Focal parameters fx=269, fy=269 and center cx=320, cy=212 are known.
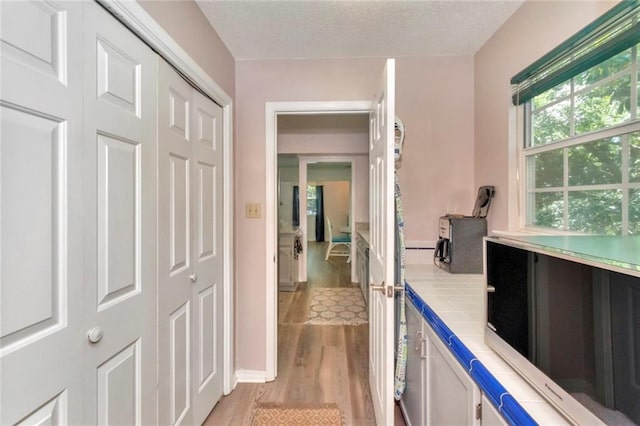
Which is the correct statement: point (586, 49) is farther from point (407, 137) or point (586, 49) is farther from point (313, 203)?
point (313, 203)

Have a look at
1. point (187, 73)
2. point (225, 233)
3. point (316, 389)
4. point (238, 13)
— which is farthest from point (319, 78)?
point (316, 389)

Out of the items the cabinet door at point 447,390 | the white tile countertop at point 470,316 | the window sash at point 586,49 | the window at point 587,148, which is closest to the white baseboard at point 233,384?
the cabinet door at point 447,390

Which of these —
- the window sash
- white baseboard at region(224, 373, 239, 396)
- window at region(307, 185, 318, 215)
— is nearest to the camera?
the window sash

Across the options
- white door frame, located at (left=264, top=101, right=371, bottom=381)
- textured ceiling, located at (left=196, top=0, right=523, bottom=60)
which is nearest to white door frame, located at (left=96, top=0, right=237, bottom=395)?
white door frame, located at (left=264, top=101, right=371, bottom=381)

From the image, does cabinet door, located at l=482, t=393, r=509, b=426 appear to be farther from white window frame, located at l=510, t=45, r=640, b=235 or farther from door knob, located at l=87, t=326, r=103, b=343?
door knob, located at l=87, t=326, r=103, b=343

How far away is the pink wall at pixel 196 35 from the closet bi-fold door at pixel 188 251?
17 cm

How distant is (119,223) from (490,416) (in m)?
1.31

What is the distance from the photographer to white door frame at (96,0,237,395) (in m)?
0.95

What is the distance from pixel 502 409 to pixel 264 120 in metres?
1.94

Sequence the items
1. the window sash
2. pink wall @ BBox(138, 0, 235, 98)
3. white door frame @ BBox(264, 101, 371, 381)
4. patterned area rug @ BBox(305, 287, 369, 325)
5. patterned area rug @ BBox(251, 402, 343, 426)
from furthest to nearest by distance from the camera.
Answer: patterned area rug @ BBox(305, 287, 369, 325), white door frame @ BBox(264, 101, 371, 381), patterned area rug @ BBox(251, 402, 343, 426), pink wall @ BBox(138, 0, 235, 98), the window sash

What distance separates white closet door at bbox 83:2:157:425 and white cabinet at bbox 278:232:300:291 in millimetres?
3080

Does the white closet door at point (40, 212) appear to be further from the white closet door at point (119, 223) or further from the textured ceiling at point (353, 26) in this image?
the textured ceiling at point (353, 26)

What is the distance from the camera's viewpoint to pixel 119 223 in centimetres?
93

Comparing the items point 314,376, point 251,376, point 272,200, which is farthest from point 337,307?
point 272,200
